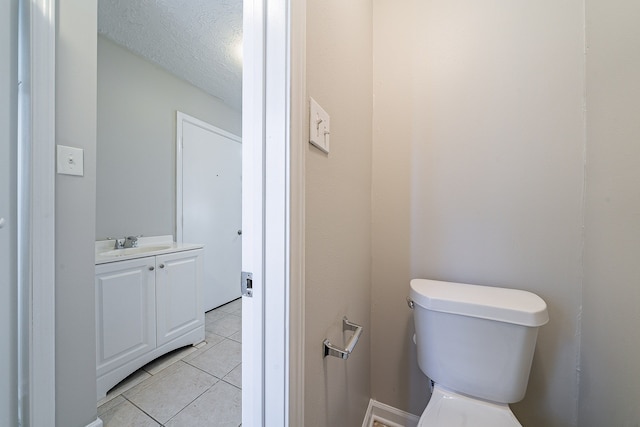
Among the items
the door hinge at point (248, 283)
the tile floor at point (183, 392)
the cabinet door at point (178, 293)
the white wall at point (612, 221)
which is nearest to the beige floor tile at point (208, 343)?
the tile floor at point (183, 392)

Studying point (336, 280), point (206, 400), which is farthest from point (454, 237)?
point (206, 400)

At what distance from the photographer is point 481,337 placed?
743 mm

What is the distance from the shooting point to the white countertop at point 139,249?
1.28m

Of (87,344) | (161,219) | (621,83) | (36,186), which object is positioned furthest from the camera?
(161,219)

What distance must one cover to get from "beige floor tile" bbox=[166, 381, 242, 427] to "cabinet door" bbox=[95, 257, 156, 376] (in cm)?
51

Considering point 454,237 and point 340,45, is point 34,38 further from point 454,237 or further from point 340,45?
point 454,237

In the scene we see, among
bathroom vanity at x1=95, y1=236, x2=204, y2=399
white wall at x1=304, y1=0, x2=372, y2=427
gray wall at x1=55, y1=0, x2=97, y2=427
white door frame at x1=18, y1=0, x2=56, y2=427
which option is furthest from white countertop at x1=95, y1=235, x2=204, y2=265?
white wall at x1=304, y1=0, x2=372, y2=427

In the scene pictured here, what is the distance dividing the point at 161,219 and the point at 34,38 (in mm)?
1363

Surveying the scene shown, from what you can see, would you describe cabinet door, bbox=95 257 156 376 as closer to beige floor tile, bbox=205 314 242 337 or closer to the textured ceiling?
beige floor tile, bbox=205 314 242 337

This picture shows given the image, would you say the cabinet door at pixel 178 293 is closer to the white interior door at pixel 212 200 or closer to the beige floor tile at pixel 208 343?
the beige floor tile at pixel 208 343

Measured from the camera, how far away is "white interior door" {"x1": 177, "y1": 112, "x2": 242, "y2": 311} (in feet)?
6.73

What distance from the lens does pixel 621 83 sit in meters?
0.69

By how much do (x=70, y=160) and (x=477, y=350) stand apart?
69.4 inches

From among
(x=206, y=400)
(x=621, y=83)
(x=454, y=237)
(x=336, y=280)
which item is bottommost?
(x=206, y=400)
